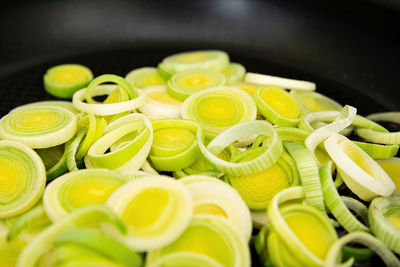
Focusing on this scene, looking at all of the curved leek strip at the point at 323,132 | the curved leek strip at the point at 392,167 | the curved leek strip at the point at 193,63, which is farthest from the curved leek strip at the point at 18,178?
the curved leek strip at the point at 392,167

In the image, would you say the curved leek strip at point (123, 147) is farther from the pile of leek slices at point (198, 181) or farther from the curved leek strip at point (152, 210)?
the curved leek strip at point (152, 210)

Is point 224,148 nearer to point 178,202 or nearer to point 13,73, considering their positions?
point 178,202

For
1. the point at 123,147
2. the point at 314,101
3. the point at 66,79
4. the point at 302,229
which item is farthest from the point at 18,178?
the point at 314,101

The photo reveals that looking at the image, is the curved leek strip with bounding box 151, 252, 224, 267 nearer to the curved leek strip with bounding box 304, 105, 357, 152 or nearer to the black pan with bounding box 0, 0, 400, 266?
the curved leek strip with bounding box 304, 105, 357, 152

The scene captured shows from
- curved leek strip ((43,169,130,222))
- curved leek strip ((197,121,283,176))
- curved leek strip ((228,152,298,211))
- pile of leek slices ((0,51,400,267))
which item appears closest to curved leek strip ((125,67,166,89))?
pile of leek slices ((0,51,400,267))

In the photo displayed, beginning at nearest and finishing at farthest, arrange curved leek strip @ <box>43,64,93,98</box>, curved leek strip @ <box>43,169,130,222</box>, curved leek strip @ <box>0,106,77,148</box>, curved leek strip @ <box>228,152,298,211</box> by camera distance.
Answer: curved leek strip @ <box>43,169,130,222</box> → curved leek strip @ <box>228,152,298,211</box> → curved leek strip @ <box>0,106,77,148</box> → curved leek strip @ <box>43,64,93,98</box>

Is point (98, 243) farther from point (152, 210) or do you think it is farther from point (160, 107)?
point (160, 107)

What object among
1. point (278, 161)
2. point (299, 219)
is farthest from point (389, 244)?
point (278, 161)
